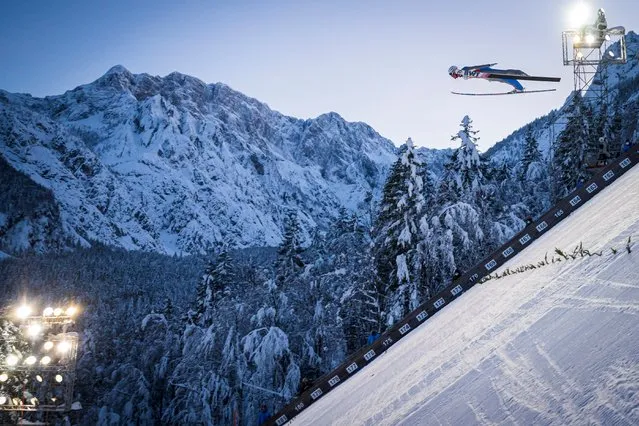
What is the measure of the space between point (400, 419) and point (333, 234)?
3990 cm

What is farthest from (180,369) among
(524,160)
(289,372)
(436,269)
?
(524,160)

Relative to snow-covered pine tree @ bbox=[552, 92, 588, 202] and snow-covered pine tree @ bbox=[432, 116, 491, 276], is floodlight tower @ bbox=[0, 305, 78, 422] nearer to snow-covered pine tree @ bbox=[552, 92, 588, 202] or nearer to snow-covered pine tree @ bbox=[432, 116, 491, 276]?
snow-covered pine tree @ bbox=[432, 116, 491, 276]

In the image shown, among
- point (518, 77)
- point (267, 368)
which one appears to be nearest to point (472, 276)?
point (518, 77)

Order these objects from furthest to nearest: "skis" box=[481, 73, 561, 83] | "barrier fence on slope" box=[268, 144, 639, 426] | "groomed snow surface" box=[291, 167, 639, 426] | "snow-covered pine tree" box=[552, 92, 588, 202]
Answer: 1. "snow-covered pine tree" box=[552, 92, 588, 202]
2. "skis" box=[481, 73, 561, 83]
3. "barrier fence on slope" box=[268, 144, 639, 426]
4. "groomed snow surface" box=[291, 167, 639, 426]

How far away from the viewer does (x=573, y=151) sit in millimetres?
32188

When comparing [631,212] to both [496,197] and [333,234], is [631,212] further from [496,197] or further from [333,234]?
[333,234]

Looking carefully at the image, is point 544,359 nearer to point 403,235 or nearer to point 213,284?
point 403,235

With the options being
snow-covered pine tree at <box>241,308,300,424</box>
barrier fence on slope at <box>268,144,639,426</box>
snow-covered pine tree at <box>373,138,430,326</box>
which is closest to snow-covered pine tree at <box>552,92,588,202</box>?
snow-covered pine tree at <box>373,138,430,326</box>

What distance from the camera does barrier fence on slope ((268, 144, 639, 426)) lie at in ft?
44.8

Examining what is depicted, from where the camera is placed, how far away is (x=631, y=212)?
7.23m

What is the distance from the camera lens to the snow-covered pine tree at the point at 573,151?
31.3m

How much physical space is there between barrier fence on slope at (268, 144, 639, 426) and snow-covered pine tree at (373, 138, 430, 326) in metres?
5.49

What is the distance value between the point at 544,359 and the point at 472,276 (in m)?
11.1

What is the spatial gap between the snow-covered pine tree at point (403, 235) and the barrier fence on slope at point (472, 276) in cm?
549
